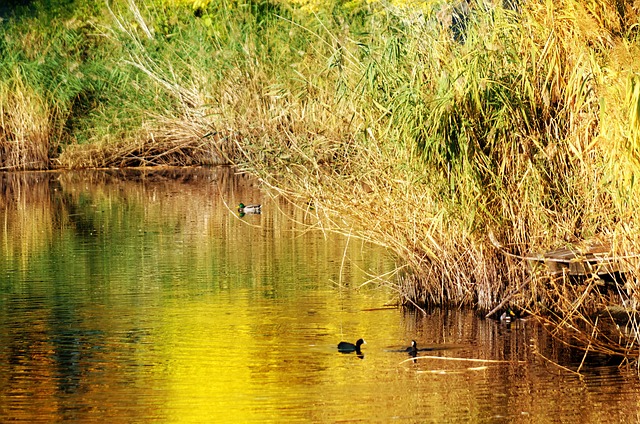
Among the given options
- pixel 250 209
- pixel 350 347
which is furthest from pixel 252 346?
pixel 250 209

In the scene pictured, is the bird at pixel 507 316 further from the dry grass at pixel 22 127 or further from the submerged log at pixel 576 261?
the dry grass at pixel 22 127

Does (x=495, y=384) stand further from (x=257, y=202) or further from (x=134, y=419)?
(x=257, y=202)

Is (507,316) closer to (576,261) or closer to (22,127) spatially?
(576,261)

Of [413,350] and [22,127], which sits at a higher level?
[22,127]

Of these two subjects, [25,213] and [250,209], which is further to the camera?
[25,213]

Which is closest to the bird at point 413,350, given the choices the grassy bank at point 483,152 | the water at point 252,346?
the water at point 252,346

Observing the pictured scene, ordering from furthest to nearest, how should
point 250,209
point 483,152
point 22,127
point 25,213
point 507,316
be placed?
point 22,127 → point 25,213 → point 250,209 → point 507,316 → point 483,152

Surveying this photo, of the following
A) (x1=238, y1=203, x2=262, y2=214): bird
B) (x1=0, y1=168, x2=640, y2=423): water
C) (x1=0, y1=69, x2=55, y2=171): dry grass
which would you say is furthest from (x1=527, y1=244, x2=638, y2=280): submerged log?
(x1=0, y1=69, x2=55, y2=171): dry grass

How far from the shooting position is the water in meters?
8.38

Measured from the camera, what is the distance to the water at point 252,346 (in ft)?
27.5

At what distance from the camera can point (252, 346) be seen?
33.3 ft

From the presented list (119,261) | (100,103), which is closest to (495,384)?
(119,261)

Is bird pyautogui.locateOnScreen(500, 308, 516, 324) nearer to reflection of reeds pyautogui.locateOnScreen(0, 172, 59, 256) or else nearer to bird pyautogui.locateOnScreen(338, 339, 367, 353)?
bird pyautogui.locateOnScreen(338, 339, 367, 353)

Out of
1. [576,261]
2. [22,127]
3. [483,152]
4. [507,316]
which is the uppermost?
[22,127]
